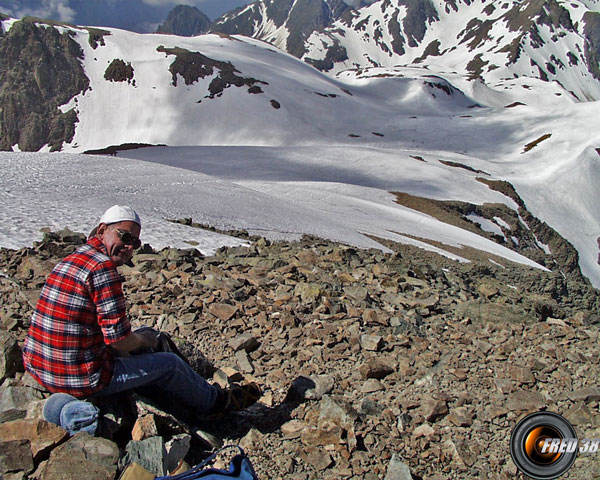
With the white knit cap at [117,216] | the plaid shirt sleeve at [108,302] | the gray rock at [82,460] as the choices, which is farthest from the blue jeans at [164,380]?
the white knit cap at [117,216]

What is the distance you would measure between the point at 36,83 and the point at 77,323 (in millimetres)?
129936

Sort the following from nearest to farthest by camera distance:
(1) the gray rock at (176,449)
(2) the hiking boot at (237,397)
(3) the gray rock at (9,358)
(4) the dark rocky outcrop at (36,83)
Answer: (1) the gray rock at (176,449)
(3) the gray rock at (9,358)
(2) the hiking boot at (237,397)
(4) the dark rocky outcrop at (36,83)

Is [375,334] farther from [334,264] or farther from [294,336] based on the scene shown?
[334,264]

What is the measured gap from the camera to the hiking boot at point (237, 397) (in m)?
5.47

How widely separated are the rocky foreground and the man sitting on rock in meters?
0.42

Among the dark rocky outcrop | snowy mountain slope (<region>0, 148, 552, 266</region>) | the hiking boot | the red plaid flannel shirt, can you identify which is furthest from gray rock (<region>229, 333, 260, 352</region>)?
the dark rocky outcrop

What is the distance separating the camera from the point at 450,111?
4227 inches

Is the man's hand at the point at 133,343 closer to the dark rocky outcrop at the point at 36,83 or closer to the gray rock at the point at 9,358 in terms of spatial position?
the gray rock at the point at 9,358

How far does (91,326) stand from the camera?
14.2 ft

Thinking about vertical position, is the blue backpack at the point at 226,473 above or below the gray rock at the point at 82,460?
above

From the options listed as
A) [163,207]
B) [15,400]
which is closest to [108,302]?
[15,400]

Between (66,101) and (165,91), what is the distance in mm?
27541

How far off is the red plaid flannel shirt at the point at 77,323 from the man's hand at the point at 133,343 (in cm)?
9

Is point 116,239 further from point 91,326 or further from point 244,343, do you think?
point 244,343
